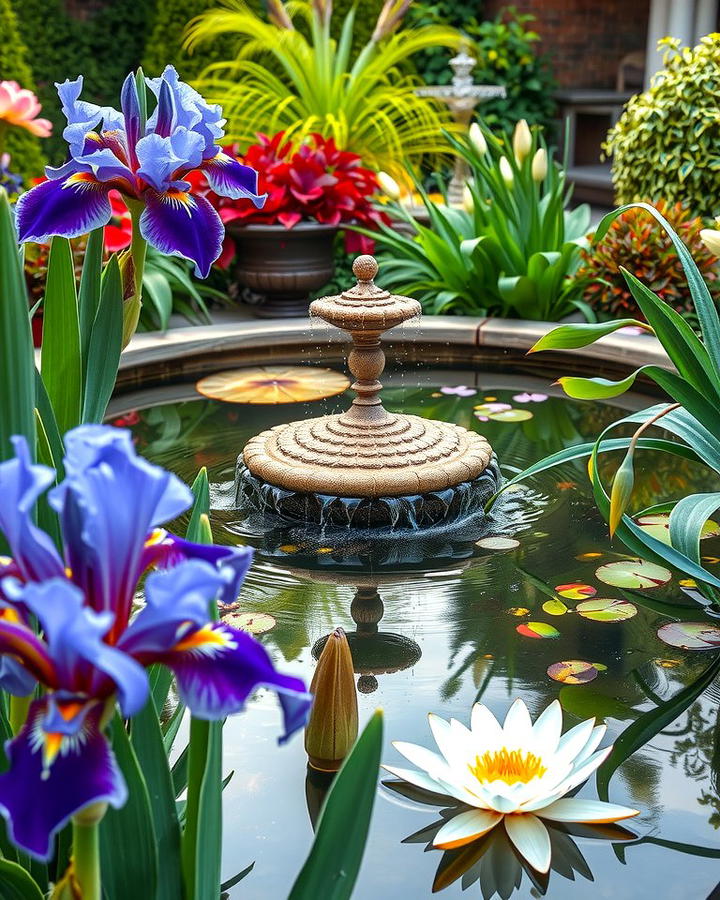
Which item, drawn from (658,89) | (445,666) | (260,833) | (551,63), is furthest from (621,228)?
(551,63)

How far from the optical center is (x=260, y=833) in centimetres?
166

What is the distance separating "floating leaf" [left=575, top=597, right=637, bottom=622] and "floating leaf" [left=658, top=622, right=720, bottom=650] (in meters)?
0.08

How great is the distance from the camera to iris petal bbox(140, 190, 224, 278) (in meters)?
1.44

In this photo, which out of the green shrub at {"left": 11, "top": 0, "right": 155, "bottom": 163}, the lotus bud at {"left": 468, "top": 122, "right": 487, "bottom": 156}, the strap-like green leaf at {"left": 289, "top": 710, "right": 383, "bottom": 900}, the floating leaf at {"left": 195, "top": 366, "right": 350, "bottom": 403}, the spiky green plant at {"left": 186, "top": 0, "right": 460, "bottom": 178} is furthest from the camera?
the green shrub at {"left": 11, "top": 0, "right": 155, "bottom": 163}

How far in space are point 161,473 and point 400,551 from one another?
2.02 metres

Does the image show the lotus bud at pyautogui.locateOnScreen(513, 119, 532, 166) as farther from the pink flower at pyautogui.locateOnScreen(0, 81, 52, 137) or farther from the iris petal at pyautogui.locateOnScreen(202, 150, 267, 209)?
the iris petal at pyautogui.locateOnScreen(202, 150, 267, 209)

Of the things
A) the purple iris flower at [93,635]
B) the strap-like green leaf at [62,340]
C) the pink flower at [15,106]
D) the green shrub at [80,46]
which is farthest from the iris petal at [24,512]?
the green shrub at [80,46]

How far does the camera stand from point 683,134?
480 cm

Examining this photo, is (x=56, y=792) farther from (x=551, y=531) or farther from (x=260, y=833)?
(x=551, y=531)

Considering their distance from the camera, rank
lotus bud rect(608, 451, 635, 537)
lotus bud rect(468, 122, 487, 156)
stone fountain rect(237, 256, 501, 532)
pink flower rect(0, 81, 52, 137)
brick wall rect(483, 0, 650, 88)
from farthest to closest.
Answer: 1. brick wall rect(483, 0, 650, 88)
2. lotus bud rect(468, 122, 487, 156)
3. pink flower rect(0, 81, 52, 137)
4. stone fountain rect(237, 256, 501, 532)
5. lotus bud rect(608, 451, 635, 537)

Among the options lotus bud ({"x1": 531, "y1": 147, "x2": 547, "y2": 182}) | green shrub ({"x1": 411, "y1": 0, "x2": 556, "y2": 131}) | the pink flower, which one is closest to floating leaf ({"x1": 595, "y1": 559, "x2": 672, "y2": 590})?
the pink flower

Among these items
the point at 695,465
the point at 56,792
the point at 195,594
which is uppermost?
the point at 195,594

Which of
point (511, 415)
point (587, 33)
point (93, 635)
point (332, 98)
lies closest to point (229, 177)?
point (93, 635)

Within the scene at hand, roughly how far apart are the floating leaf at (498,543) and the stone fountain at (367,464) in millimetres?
150
